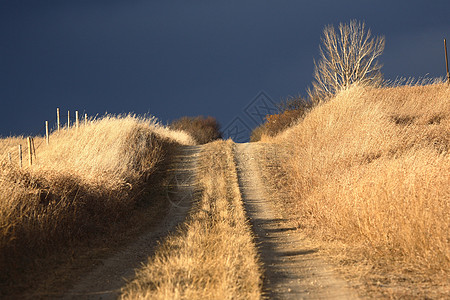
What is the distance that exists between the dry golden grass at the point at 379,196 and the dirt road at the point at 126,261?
10.5ft

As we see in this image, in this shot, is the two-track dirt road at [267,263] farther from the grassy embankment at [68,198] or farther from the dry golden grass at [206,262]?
the grassy embankment at [68,198]

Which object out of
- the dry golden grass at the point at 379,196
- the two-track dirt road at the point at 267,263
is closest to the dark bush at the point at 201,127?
the dry golden grass at the point at 379,196

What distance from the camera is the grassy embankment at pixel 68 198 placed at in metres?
6.89

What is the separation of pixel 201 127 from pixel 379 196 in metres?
30.7

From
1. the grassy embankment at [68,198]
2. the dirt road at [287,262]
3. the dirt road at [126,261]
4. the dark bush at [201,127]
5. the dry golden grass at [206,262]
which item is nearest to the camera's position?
the dry golden grass at [206,262]

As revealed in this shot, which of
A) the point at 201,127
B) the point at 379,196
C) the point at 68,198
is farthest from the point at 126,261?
the point at 201,127

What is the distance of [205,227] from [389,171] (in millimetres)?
4085

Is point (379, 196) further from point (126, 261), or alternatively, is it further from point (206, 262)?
point (126, 261)

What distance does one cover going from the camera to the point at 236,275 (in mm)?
5984

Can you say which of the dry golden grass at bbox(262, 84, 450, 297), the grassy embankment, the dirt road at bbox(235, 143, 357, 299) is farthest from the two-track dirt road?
the grassy embankment

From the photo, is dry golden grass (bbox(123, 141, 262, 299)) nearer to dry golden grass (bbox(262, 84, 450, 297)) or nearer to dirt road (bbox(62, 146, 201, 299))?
dirt road (bbox(62, 146, 201, 299))

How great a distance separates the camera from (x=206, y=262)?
646 centimetres

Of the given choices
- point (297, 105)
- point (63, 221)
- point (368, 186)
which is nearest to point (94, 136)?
point (63, 221)

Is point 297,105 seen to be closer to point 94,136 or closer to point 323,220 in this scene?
point 94,136
